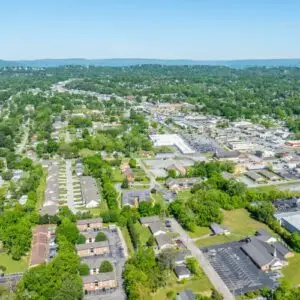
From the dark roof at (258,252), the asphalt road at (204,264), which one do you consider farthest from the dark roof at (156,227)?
the dark roof at (258,252)

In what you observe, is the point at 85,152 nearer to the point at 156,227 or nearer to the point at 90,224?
the point at 90,224

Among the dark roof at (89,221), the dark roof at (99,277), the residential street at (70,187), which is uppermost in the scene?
the dark roof at (99,277)

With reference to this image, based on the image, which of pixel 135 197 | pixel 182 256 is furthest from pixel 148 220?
pixel 182 256

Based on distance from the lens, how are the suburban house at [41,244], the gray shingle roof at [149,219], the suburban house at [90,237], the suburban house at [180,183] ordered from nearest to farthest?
the suburban house at [41,244]
the suburban house at [90,237]
the gray shingle roof at [149,219]
the suburban house at [180,183]

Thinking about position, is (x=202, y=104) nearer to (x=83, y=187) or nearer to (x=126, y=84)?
(x=126, y=84)

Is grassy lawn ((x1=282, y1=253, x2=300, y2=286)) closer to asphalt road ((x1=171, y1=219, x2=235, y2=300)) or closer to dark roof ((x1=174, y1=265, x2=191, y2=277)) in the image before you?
asphalt road ((x1=171, y1=219, x2=235, y2=300))

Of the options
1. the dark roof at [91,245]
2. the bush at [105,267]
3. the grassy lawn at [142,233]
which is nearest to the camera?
the bush at [105,267]

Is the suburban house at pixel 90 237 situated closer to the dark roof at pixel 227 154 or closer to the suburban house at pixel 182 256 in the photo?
the suburban house at pixel 182 256
